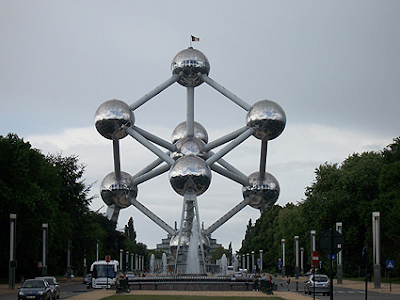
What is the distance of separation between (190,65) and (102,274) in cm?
1698

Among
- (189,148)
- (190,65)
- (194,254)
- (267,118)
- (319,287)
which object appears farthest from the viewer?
(189,148)

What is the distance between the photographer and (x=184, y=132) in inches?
2202

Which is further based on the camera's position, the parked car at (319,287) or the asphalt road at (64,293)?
the parked car at (319,287)

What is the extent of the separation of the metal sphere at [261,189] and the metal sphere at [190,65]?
999 cm

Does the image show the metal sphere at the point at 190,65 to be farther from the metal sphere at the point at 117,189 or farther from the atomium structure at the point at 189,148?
the metal sphere at the point at 117,189

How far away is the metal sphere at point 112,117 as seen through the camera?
48.2m

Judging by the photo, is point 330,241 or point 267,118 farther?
point 267,118

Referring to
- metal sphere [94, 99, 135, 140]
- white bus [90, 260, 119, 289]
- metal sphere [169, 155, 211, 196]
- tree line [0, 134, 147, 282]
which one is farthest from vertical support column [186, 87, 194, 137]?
white bus [90, 260, 119, 289]

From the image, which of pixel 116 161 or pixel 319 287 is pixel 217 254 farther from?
pixel 319 287

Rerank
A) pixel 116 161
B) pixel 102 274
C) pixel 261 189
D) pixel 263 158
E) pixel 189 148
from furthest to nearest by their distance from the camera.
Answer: pixel 261 189, pixel 116 161, pixel 263 158, pixel 189 148, pixel 102 274

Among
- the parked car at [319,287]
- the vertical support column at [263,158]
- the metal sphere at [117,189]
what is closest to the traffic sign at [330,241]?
the parked car at [319,287]

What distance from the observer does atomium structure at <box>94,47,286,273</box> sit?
46312 millimetres

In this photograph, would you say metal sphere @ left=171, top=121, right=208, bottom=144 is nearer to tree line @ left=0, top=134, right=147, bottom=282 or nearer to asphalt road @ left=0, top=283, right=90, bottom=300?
tree line @ left=0, top=134, right=147, bottom=282

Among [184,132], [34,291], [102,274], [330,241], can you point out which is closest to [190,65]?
[184,132]
